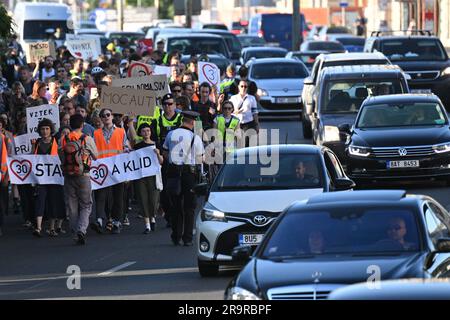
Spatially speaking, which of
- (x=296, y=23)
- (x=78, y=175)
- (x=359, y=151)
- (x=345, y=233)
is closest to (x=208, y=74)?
(x=359, y=151)

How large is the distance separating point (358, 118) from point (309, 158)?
334 inches

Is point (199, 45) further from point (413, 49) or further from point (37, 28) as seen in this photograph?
point (37, 28)

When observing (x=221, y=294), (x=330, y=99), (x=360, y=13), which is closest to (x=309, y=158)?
(x=221, y=294)

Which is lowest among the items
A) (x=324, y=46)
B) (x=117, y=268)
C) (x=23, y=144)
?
(x=324, y=46)

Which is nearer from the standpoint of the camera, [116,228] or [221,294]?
[221,294]

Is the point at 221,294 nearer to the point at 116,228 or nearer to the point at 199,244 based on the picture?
the point at 199,244

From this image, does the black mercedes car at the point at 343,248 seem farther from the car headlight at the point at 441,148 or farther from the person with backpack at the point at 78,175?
the car headlight at the point at 441,148

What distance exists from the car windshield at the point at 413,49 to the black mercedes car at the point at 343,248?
2692 centimetres

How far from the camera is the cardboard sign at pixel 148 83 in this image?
24.1 m

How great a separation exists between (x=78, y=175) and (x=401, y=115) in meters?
7.08

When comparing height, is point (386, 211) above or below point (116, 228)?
above

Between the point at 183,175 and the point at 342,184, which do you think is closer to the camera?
the point at 342,184

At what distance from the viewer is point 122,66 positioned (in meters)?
33.6

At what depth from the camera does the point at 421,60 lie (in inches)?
1491
